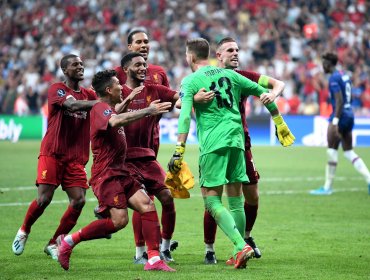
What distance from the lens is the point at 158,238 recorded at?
9.06 metres

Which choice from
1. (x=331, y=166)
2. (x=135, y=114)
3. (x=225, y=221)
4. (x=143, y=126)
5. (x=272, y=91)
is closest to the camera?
(x=135, y=114)

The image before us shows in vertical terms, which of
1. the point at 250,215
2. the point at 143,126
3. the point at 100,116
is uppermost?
the point at 100,116

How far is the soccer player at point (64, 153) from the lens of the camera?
33.1 feet

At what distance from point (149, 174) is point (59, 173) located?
1213mm

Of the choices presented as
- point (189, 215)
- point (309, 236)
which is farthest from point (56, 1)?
point (309, 236)

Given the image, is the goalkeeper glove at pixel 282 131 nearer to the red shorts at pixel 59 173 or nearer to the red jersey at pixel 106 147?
the red jersey at pixel 106 147

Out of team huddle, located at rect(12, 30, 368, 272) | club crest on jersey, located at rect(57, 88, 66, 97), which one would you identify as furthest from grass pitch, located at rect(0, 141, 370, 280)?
club crest on jersey, located at rect(57, 88, 66, 97)

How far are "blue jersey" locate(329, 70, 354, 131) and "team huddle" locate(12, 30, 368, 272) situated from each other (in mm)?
6707

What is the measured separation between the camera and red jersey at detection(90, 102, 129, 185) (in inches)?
→ 350

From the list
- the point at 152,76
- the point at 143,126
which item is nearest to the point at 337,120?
the point at 152,76

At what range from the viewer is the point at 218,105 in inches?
353

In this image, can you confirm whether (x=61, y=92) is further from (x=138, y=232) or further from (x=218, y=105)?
(x=218, y=105)

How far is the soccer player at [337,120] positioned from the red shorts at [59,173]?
23.8ft

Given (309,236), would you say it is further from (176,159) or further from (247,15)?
(247,15)
